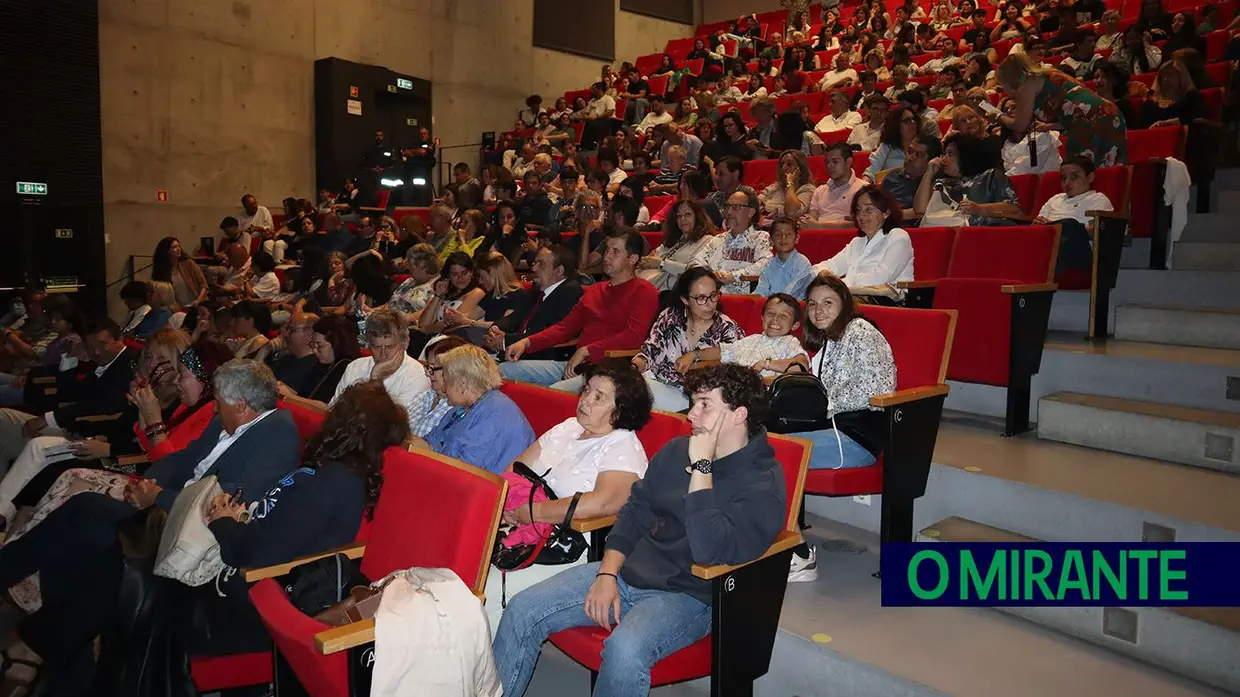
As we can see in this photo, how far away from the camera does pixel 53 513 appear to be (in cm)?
254

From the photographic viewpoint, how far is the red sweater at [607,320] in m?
3.87

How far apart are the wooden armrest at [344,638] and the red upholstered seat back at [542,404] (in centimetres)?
113

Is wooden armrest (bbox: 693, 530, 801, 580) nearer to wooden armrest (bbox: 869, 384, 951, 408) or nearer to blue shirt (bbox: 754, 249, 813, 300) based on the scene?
wooden armrest (bbox: 869, 384, 951, 408)

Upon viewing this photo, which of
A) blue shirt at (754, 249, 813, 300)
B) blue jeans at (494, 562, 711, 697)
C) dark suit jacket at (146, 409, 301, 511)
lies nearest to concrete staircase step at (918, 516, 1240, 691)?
blue jeans at (494, 562, 711, 697)

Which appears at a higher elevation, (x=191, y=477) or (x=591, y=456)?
(x=591, y=456)

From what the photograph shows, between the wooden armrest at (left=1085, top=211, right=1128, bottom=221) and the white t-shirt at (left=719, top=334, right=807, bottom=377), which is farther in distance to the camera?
the wooden armrest at (left=1085, top=211, right=1128, bottom=221)

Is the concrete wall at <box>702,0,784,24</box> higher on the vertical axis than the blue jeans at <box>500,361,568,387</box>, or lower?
higher

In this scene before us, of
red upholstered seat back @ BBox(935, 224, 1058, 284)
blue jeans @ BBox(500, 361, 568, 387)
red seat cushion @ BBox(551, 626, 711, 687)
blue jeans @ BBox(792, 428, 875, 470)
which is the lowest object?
red seat cushion @ BBox(551, 626, 711, 687)

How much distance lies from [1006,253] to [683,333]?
1481mm

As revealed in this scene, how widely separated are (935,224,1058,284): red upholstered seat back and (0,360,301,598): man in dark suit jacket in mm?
2872

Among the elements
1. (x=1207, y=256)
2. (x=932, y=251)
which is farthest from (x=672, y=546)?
(x=1207, y=256)

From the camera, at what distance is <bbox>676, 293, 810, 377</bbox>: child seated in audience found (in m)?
3.06

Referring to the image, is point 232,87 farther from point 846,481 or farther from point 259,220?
point 846,481

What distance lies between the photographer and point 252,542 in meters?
2.15
